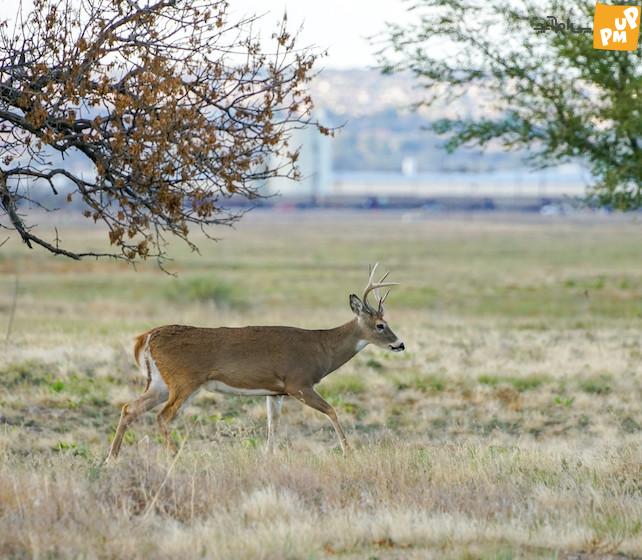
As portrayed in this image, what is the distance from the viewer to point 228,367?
504 inches

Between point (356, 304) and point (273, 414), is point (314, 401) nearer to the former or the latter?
point (273, 414)

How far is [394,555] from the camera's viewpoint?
8195 mm

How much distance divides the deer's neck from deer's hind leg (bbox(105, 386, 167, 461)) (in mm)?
1947

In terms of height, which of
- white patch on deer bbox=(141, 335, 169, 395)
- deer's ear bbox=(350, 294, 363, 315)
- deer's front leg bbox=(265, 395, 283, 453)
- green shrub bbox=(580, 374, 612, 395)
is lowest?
green shrub bbox=(580, 374, 612, 395)

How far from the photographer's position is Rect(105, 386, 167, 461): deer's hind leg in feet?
39.8

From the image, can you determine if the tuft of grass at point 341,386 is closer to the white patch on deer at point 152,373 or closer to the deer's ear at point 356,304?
the deer's ear at point 356,304

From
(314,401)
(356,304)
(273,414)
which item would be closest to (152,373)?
(273,414)

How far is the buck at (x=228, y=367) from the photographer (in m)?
12.6

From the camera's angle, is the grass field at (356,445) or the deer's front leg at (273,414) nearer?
the grass field at (356,445)

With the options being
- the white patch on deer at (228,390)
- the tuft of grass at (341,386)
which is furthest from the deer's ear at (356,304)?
the tuft of grass at (341,386)

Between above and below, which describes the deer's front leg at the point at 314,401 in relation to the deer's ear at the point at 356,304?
below

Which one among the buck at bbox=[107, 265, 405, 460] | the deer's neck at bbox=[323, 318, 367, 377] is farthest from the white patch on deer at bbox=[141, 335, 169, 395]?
the deer's neck at bbox=[323, 318, 367, 377]

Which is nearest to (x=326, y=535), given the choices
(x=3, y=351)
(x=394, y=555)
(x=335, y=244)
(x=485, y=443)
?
(x=394, y=555)

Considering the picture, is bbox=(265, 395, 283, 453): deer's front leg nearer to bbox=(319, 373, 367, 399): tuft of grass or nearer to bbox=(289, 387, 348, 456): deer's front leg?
bbox=(289, 387, 348, 456): deer's front leg
